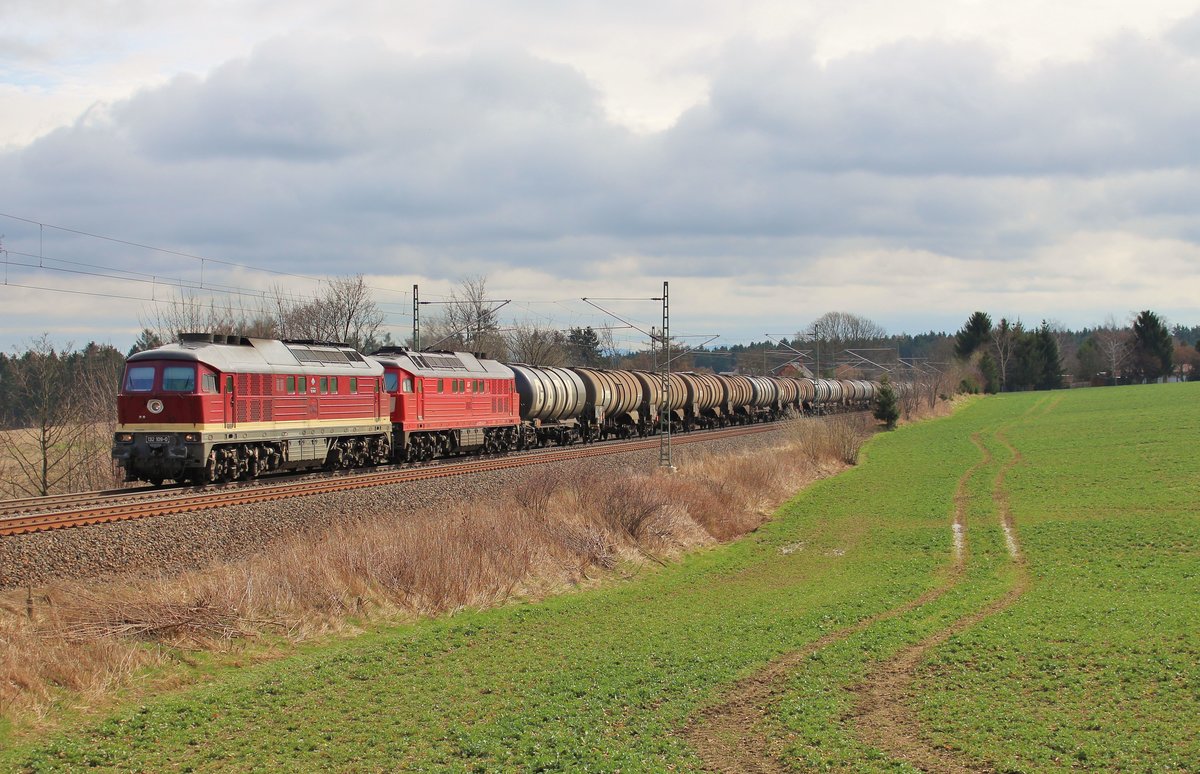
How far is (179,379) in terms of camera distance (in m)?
26.4

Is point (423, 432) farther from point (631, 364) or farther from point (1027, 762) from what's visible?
point (631, 364)

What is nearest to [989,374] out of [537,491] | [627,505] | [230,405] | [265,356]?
[627,505]

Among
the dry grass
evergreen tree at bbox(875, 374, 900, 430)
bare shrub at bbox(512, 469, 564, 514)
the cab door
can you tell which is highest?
the cab door

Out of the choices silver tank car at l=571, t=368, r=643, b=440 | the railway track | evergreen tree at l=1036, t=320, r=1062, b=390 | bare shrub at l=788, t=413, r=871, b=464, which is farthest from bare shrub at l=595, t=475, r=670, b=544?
evergreen tree at l=1036, t=320, r=1062, b=390

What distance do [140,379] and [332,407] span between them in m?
6.70

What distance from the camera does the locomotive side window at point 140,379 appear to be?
87.0 ft

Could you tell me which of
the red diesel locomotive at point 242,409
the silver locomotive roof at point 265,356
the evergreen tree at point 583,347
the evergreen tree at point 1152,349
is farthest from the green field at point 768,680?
the evergreen tree at point 1152,349

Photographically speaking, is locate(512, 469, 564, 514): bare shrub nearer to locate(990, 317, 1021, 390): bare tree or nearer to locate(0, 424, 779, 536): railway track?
locate(0, 424, 779, 536): railway track

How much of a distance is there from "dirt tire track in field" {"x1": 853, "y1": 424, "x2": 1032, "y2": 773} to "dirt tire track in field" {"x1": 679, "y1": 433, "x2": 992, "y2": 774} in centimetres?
106

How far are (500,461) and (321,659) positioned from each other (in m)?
22.8

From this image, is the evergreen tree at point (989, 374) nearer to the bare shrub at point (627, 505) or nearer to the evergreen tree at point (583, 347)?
the evergreen tree at point (583, 347)

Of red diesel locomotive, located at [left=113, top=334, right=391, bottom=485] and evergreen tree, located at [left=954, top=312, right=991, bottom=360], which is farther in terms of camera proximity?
evergreen tree, located at [left=954, top=312, right=991, bottom=360]

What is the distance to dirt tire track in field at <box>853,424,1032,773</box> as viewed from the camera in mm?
10109

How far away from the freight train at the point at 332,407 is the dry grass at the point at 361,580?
7940 millimetres
